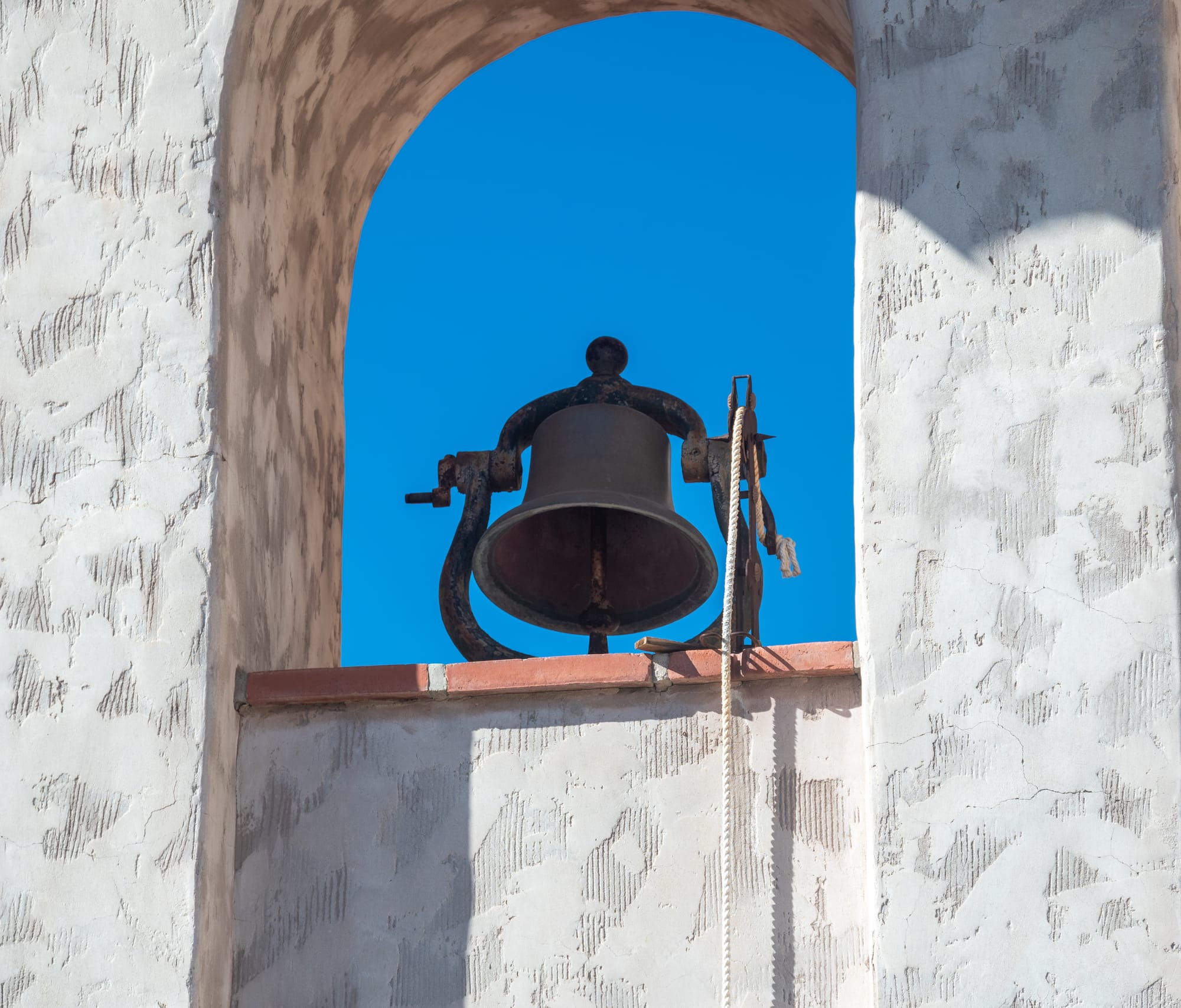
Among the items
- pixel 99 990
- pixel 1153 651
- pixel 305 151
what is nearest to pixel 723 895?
pixel 1153 651

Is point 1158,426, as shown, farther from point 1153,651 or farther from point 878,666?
point 878,666

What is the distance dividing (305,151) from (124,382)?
0.91m

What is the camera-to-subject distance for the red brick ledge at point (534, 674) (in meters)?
3.33

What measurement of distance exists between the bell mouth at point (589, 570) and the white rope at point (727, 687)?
0.68m

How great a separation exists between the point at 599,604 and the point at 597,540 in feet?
0.51

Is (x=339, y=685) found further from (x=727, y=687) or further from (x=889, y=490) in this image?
(x=889, y=490)

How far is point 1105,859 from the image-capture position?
3.00 metres

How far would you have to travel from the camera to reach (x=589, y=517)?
442 cm

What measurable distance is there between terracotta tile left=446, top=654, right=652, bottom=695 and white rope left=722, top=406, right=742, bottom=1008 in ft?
0.53

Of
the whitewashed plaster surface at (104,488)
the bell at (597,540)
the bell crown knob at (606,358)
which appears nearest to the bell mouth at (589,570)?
the bell at (597,540)

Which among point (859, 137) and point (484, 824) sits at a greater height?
point (859, 137)

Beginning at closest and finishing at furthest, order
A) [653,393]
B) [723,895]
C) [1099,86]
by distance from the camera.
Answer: [723,895] < [1099,86] < [653,393]

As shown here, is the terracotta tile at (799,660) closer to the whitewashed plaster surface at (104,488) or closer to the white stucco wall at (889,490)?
the white stucco wall at (889,490)

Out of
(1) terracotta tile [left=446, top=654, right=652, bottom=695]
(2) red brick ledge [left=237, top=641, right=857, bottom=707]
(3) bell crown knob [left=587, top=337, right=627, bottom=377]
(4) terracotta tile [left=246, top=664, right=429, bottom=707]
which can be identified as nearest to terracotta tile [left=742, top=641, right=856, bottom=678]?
(2) red brick ledge [left=237, top=641, right=857, bottom=707]
